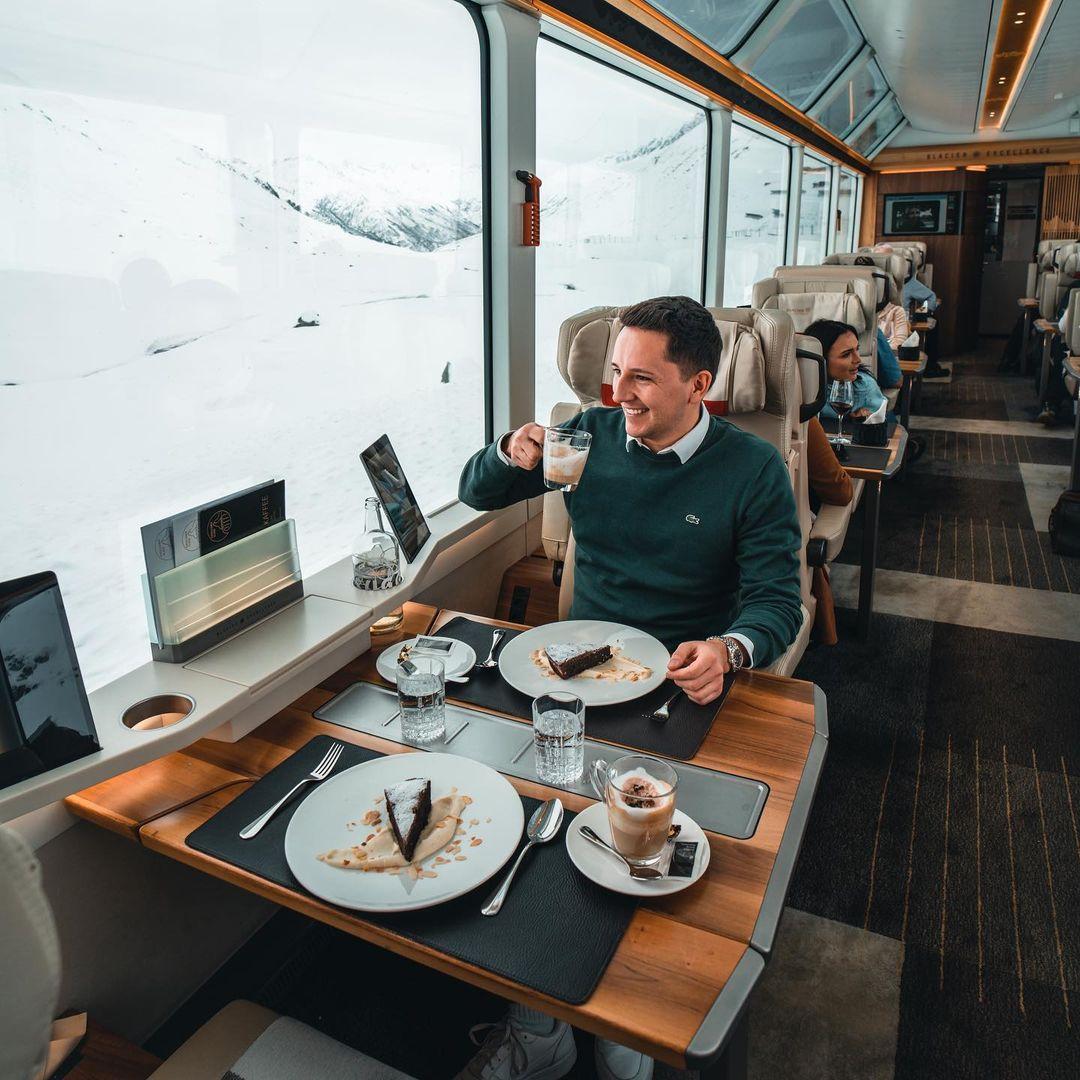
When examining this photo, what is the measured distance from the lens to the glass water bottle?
2057 millimetres

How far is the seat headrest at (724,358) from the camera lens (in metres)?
2.72

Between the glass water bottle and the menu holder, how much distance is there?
0.14 metres

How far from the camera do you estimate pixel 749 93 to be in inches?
218

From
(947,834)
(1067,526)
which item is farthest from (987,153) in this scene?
(947,834)

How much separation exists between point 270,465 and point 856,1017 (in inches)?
75.6

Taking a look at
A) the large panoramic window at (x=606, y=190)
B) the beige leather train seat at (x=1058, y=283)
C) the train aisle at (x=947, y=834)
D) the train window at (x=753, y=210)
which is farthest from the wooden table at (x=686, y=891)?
the beige leather train seat at (x=1058, y=283)

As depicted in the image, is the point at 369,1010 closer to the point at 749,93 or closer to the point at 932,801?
the point at 932,801

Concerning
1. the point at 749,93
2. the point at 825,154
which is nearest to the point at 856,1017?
the point at 749,93

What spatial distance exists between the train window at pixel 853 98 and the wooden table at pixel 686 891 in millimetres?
7294

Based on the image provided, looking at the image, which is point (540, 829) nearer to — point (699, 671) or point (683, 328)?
point (699, 671)

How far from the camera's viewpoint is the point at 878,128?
11.2 meters

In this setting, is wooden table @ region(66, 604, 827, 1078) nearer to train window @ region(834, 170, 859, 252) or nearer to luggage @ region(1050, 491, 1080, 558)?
luggage @ region(1050, 491, 1080, 558)

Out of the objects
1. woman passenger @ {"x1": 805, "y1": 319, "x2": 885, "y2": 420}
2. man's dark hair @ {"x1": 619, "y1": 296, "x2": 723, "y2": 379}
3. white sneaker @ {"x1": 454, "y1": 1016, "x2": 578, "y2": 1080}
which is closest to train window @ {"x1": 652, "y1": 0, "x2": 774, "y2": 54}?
woman passenger @ {"x1": 805, "y1": 319, "x2": 885, "y2": 420}

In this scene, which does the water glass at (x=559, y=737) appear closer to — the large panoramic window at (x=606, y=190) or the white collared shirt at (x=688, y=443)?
the white collared shirt at (x=688, y=443)
